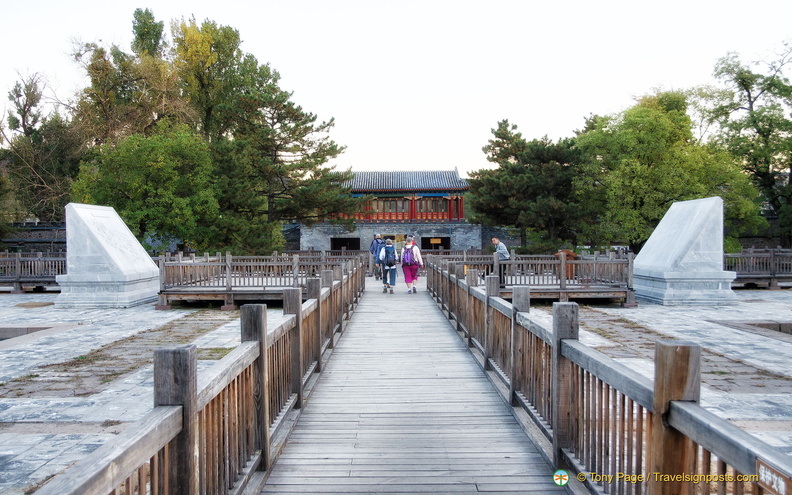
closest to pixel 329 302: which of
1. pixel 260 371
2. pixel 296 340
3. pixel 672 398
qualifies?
pixel 296 340

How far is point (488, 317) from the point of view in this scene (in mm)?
6414

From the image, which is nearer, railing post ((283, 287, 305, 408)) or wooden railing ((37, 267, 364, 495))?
wooden railing ((37, 267, 364, 495))

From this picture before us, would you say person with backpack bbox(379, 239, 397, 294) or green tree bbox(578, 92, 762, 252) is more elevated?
green tree bbox(578, 92, 762, 252)

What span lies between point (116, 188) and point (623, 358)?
79.8 ft

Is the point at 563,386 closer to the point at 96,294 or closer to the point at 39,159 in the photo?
the point at 96,294

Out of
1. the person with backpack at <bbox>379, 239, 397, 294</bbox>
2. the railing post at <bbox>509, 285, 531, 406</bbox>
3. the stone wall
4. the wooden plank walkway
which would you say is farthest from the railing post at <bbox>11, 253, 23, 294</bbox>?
the stone wall

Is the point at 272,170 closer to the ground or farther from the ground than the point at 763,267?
farther from the ground

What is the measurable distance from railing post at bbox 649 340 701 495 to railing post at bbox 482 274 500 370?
12.4 feet

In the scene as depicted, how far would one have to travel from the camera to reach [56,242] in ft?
118

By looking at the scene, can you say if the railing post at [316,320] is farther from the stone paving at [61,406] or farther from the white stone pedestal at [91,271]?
the white stone pedestal at [91,271]

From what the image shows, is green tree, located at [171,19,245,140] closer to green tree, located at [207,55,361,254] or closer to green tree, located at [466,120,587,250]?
green tree, located at [207,55,361,254]

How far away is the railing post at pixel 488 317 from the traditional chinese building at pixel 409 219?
34036mm

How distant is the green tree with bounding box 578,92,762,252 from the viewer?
27.1m

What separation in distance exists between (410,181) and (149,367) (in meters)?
37.3
